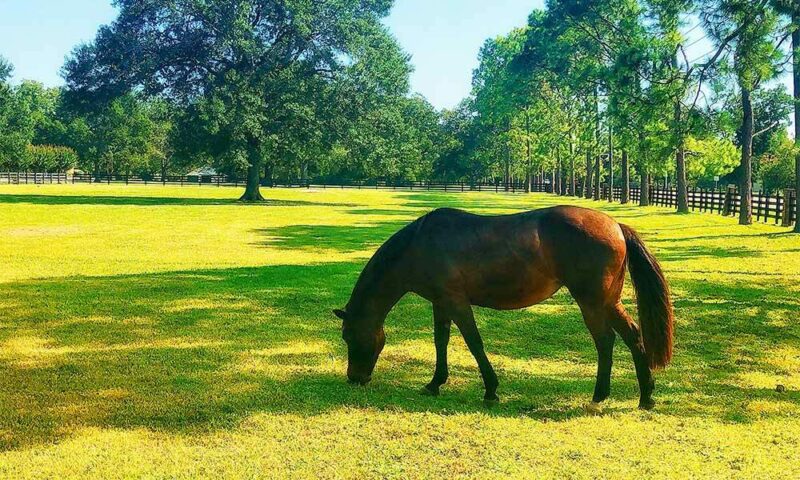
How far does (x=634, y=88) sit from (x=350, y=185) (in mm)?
83734

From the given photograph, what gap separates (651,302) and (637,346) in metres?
0.40

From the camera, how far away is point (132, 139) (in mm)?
108562

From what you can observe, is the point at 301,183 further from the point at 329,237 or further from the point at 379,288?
the point at 379,288

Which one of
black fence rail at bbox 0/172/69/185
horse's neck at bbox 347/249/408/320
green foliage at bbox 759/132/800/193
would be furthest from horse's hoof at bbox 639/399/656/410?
black fence rail at bbox 0/172/69/185

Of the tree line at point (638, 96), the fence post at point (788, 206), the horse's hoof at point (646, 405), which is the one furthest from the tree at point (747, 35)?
the fence post at point (788, 206)

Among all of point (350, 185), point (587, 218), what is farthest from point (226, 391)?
point (350, 185)

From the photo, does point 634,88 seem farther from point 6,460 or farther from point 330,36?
point 330,36

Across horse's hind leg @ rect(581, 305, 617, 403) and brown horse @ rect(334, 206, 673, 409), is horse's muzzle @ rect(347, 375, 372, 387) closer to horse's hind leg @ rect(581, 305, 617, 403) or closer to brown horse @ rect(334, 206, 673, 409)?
brown horse @ rect(334, 206, 673, 409)

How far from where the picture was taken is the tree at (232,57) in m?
40.7

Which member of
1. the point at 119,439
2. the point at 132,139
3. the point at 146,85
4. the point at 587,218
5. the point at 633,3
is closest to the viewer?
the point at 119,439

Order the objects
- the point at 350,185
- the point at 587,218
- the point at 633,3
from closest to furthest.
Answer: the point at 587,218 → the point at 633,3 → the point at 350,185

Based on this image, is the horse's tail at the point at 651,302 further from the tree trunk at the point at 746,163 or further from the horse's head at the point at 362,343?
the tree trunk at the point at 746,163

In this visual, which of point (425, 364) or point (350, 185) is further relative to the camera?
point (350, 185)

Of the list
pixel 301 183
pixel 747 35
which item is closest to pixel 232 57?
pixel 747 35
